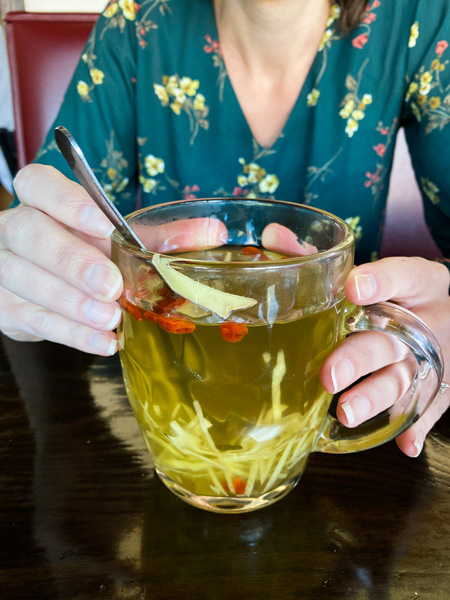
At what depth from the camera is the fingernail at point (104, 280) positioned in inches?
16.0

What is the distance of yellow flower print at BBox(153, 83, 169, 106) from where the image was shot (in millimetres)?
1052

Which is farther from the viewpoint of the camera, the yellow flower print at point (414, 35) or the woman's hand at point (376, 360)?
the yellow flower print at point (414, 35)

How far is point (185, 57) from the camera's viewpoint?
1.03 meters

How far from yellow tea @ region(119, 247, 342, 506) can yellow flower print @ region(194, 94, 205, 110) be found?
0.73 metres

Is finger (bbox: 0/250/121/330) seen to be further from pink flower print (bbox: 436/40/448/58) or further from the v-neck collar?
pink flower print (bbox: 436/40/448/58)

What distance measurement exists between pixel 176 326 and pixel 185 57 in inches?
32.7

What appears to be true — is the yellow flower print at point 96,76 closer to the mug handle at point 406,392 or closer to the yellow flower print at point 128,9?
the yellow flower print at point 128,9

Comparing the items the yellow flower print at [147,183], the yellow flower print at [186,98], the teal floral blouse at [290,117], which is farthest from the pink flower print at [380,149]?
the yellow flower print at [147,183]

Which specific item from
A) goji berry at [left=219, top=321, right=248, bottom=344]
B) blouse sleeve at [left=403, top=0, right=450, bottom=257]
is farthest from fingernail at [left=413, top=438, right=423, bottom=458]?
blouse sleeve at [left=403, top=0, right=450, bottom=257]

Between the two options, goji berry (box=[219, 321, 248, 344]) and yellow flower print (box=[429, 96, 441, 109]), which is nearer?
goji berry (box=[219, 321, 248, 344])

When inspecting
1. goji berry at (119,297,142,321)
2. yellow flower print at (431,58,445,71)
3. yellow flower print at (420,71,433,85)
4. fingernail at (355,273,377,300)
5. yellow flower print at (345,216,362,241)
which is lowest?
yellow flower print at (345,216,362,241)

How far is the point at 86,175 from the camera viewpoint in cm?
38

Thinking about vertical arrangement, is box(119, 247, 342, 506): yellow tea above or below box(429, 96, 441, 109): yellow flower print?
below

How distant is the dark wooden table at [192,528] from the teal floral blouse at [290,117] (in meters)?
0.61
